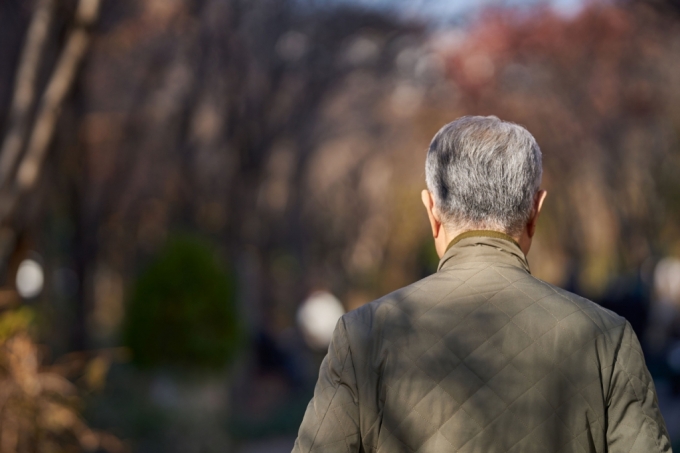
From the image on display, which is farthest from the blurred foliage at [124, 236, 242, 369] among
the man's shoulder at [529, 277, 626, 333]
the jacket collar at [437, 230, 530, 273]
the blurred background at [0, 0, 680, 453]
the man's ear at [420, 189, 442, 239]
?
the man's shoulder at [529, 277, 626, 333]

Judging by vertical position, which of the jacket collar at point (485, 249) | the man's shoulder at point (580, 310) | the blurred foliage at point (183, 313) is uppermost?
the jacket collar at point (485, 249)

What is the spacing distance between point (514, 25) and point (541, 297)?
2087cm

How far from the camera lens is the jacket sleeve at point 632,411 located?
1.99 meters

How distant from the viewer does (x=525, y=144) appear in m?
2.18

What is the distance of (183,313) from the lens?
1329 centimetres

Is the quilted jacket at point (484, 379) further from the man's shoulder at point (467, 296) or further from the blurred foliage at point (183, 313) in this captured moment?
the blurred foliage at point (183, 313)

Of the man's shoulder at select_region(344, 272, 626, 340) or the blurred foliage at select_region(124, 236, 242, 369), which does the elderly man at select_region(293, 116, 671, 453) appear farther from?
the blurred foliage at select_region(124, 236, 242, 369)

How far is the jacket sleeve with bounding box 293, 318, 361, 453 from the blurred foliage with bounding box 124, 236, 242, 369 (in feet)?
35.9

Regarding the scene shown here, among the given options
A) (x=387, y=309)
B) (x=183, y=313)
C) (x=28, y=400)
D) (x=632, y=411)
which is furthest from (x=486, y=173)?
(x=183, y=313)

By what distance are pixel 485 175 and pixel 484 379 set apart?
18.3 inches

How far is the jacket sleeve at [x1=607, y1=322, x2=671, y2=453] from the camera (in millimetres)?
1992

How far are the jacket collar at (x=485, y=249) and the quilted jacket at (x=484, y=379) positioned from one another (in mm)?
79

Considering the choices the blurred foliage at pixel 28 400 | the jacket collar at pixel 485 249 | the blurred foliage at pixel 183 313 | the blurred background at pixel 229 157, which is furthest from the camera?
the blurred foliage at pixel 183 313

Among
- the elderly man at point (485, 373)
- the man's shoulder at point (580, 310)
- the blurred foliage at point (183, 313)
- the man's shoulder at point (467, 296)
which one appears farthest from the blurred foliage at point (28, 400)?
the blurred foliage at point (183, 313)
